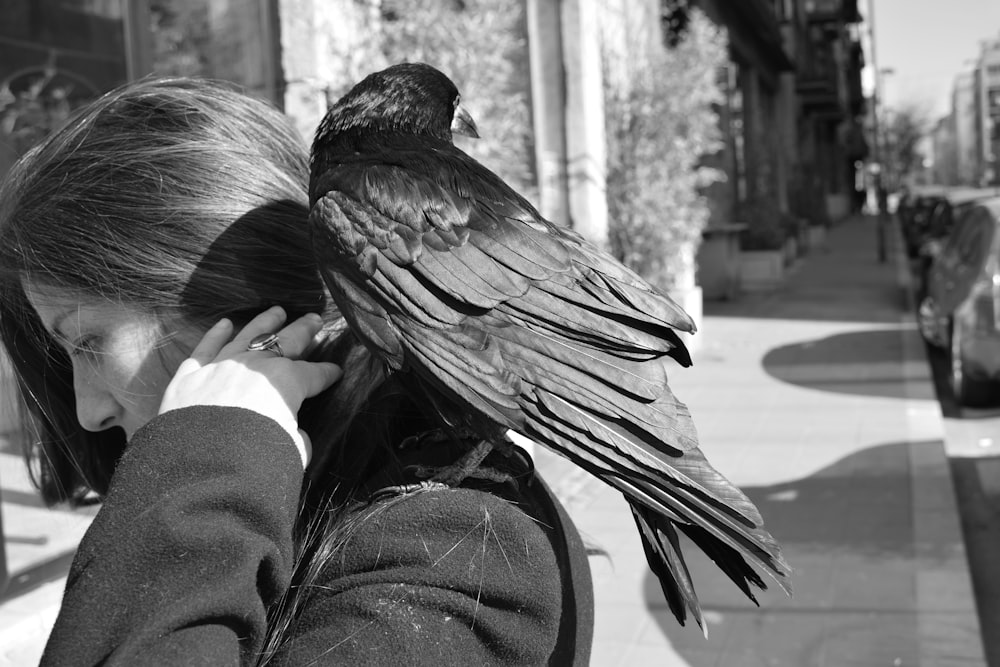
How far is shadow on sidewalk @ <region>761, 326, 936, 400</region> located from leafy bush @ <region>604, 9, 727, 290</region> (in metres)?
1.64

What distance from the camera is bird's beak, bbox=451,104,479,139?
1781 mm

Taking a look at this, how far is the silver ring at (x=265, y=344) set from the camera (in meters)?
1.30

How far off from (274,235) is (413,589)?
560 millimetres

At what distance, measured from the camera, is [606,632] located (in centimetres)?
432

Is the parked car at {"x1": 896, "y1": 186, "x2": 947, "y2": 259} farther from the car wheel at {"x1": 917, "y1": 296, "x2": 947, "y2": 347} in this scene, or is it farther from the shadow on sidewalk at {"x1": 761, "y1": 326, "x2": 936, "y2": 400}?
the car wheel at {"x1": 917, "y1": 296, "x2": 947, "y2": 347}

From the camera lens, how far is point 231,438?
116 cm

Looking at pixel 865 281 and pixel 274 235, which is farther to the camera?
pixel 865 281

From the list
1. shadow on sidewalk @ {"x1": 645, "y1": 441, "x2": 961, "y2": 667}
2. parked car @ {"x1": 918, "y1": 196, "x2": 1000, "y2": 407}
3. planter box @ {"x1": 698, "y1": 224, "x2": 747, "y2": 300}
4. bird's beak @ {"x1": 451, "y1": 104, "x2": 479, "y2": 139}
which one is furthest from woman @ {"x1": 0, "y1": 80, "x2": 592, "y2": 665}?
planter box @ {"x1": 698, "y1": 224, "x2": 747, "y2": 300}

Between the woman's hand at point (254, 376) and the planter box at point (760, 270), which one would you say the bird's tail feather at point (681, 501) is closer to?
the woman's hand at point (254, 376)

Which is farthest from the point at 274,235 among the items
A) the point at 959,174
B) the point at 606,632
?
the point at 959,174

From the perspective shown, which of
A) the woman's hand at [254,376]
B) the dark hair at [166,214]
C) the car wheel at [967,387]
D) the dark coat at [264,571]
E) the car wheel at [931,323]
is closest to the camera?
the dark coat at [264,571]

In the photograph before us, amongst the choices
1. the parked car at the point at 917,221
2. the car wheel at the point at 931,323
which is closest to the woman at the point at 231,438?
the car wheel at the point at 931,323

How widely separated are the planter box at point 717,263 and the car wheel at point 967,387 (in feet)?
24.0

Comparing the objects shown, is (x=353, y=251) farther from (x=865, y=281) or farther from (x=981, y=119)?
(x=981, y=119)
